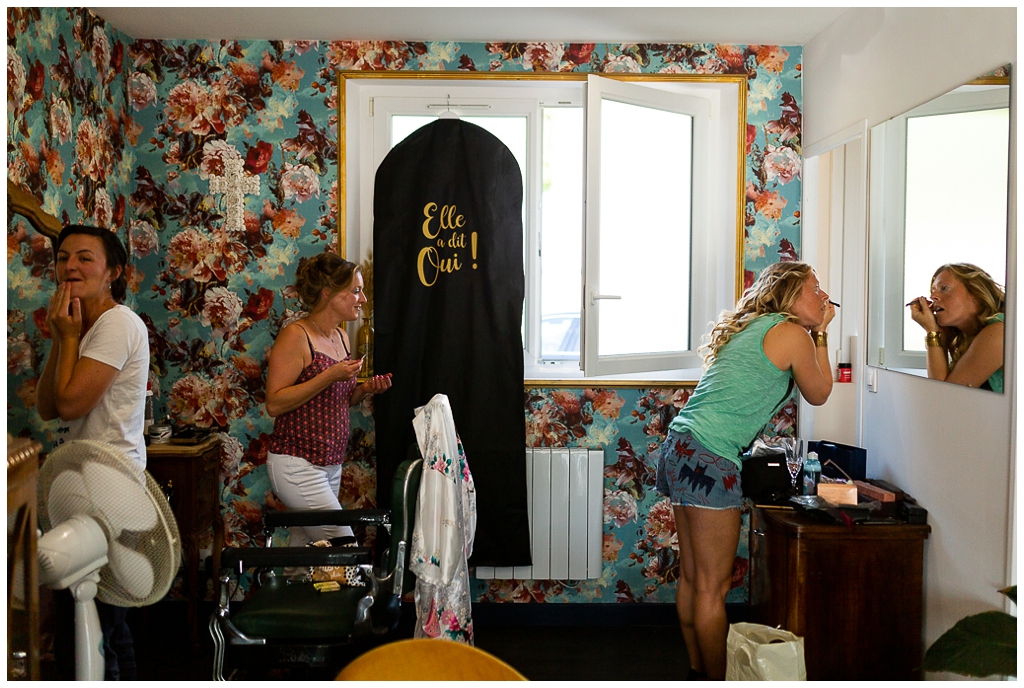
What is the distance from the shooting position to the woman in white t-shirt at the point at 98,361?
7.89 feet

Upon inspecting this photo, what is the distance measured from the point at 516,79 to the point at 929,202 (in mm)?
1784

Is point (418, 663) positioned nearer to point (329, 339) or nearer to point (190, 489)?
point (329, 339)

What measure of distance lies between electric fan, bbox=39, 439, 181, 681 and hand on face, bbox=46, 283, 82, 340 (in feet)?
2.01

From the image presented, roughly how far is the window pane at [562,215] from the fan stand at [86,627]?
7.35ft

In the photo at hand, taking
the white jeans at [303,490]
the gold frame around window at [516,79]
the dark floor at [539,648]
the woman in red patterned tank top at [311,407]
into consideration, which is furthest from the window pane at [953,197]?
the white jeans at [303,490]

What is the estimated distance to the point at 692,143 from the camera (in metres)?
3.57

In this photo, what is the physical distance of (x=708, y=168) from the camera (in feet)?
11.9

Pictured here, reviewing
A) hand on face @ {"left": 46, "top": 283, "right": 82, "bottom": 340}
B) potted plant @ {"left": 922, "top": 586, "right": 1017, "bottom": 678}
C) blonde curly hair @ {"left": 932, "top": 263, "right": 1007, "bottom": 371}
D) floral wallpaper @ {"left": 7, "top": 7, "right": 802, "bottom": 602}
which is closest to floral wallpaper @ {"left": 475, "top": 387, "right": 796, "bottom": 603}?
floral wallpaper @ {"left": 7, "top": 7, "right": 802, "bottom": 602}

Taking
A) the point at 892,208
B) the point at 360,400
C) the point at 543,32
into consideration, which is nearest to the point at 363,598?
the point at 360,400

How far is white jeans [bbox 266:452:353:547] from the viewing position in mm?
2986

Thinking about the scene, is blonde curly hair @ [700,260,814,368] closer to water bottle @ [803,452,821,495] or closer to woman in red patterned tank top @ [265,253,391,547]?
water bottle @ [803,452,821,495]

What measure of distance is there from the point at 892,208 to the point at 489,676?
220 centimetres

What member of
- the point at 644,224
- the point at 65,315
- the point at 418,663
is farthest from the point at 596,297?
the point at 418,663

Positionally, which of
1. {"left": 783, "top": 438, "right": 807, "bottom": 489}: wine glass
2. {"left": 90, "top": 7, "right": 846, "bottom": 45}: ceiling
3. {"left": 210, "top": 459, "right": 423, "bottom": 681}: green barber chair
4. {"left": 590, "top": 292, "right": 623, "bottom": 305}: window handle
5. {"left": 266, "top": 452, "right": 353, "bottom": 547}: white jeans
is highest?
{"left": 90, "top": 7, "right": 846, "bottom": 45}: ceiling
